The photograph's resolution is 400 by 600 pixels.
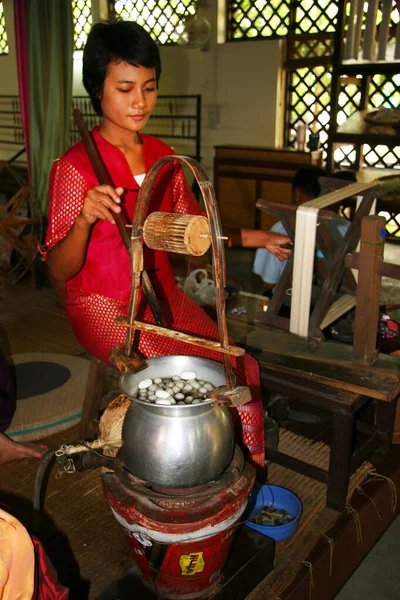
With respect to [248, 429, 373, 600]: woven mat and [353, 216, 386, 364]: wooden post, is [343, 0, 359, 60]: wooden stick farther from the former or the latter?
[248, 429, 373, 600]: woven mat

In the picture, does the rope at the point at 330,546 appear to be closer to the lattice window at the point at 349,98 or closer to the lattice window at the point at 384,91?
the lattice window at the point at 349,98

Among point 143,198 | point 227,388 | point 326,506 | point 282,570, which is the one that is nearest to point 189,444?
point 227,388

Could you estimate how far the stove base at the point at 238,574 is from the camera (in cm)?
149

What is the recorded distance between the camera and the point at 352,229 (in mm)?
2188

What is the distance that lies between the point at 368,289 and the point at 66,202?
1.08 m

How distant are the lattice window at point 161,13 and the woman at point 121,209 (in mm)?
5668

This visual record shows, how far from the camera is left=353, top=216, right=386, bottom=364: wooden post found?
6.49 feet

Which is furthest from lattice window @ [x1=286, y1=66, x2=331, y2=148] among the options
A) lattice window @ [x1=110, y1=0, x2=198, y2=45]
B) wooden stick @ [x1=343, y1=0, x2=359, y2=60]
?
lattice window @ [x1=110, y1=0, x2=198, y2=45]

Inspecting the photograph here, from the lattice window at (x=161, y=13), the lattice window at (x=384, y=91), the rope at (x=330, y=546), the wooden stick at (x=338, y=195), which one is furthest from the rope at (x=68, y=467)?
the lattice window at (x=161, y=13)

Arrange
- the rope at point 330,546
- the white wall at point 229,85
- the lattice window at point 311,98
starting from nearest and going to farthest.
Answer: the rope at point 330,546, the lattice window at point 311,98, the white wall at point 229,85

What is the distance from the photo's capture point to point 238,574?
1.53m

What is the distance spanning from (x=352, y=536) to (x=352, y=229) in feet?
3.63

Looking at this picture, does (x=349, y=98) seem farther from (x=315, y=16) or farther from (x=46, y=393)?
(x=46, y=393)

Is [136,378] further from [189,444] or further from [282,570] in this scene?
[282,570]
